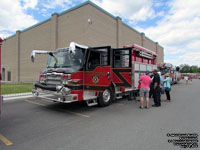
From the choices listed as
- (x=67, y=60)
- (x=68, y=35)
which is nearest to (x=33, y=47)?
(x=68, y=35)

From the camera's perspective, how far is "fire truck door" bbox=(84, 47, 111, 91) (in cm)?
569

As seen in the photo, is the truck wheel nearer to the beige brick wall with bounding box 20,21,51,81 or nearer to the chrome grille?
the chrome grille

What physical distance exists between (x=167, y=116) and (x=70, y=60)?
438 centimetres

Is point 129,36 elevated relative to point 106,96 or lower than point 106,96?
elevated

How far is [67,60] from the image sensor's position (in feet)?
19.0

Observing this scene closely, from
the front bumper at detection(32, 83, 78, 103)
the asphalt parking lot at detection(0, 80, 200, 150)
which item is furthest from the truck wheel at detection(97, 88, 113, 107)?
the front bumper at detection(32, 83, 78, 103)

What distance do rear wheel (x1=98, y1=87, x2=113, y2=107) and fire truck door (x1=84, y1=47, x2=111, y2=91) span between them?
644mm

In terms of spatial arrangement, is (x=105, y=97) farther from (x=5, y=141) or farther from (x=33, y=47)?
(x=33, y=47)

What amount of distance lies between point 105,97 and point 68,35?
53.0 feet

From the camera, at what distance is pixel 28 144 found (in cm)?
310

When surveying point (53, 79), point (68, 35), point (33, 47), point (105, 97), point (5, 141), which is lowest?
point (5, 141)

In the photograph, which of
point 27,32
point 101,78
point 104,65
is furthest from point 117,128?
point 27,32

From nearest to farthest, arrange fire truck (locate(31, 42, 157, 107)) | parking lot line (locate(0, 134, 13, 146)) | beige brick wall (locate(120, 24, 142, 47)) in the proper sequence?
1. parking lot line (locate(0, 134, 13, 146))
2. fire truck (locate(31, 42, 157, 107))
3. beige brick wall (locate(120, 24, 142, 47))

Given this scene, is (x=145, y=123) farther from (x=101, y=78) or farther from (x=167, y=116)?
(x=101, y=78)
